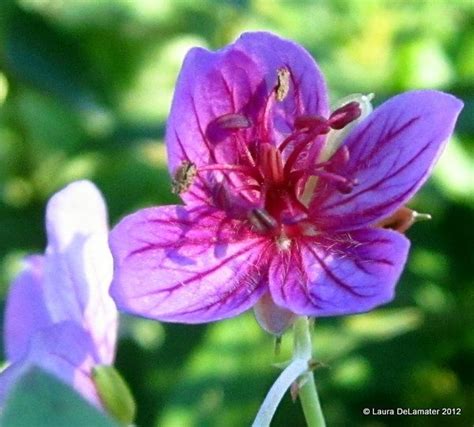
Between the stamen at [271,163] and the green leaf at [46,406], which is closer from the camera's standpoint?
the green leaf at [46,406]

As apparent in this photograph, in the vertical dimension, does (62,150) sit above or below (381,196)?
below

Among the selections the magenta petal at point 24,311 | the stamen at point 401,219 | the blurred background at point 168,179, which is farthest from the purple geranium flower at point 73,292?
the blurred background at point 168,179

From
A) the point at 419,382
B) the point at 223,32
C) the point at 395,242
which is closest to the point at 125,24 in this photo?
the point at 223,32

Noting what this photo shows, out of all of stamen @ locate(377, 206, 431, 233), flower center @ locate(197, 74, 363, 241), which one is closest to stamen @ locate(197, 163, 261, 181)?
flower center @ locate(197, 74, 363, 241)

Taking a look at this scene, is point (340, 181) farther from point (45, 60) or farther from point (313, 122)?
point (45, 60)

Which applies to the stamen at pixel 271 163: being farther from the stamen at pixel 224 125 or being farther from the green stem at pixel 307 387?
the green stem at pixel 307 387

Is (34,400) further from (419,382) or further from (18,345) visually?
(419,382)

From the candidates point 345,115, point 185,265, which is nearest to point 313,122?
point 345,115
